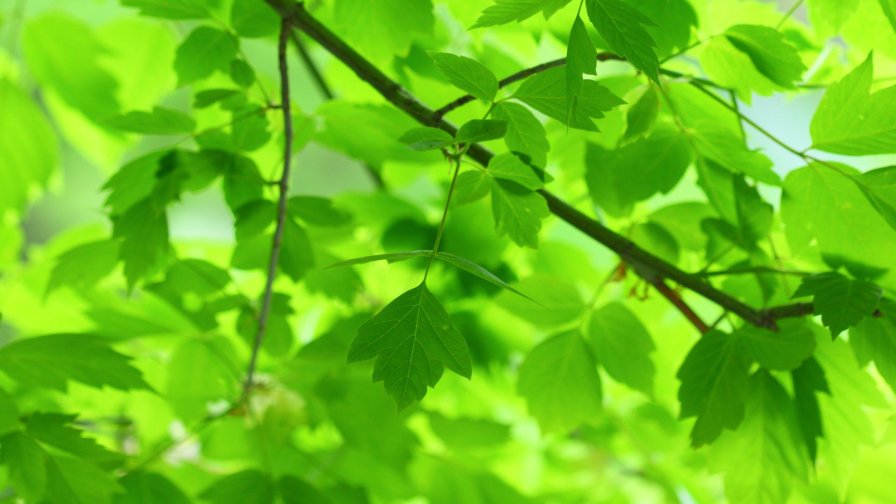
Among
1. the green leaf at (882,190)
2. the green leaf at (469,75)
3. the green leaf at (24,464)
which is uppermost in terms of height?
the green leaf at (469,75)

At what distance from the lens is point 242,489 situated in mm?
636

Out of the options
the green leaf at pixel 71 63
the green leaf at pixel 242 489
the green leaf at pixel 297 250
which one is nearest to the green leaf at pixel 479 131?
the green leaf at pixel 297 250

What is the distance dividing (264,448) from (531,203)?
13.2 inches

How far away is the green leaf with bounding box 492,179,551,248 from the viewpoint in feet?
1.44

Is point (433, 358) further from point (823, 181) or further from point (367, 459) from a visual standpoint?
point (367, 459)

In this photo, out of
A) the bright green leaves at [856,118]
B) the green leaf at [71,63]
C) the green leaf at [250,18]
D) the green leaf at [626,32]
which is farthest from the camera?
the green leaf at [71,63]

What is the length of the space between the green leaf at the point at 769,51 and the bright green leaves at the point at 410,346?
0.86 feet

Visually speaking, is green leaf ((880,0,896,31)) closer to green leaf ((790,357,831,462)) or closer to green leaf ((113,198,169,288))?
green leaf ((790,357,831,462))

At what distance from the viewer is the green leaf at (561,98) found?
396mm

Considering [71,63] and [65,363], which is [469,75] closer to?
[65,363]

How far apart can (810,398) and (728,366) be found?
7 cm

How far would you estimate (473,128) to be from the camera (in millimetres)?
394

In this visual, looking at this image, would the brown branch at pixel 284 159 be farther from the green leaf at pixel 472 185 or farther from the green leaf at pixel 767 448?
the green leaf at pixel 767 448

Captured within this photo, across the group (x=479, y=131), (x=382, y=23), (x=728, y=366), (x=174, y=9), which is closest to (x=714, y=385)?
(x=728, y=366)
